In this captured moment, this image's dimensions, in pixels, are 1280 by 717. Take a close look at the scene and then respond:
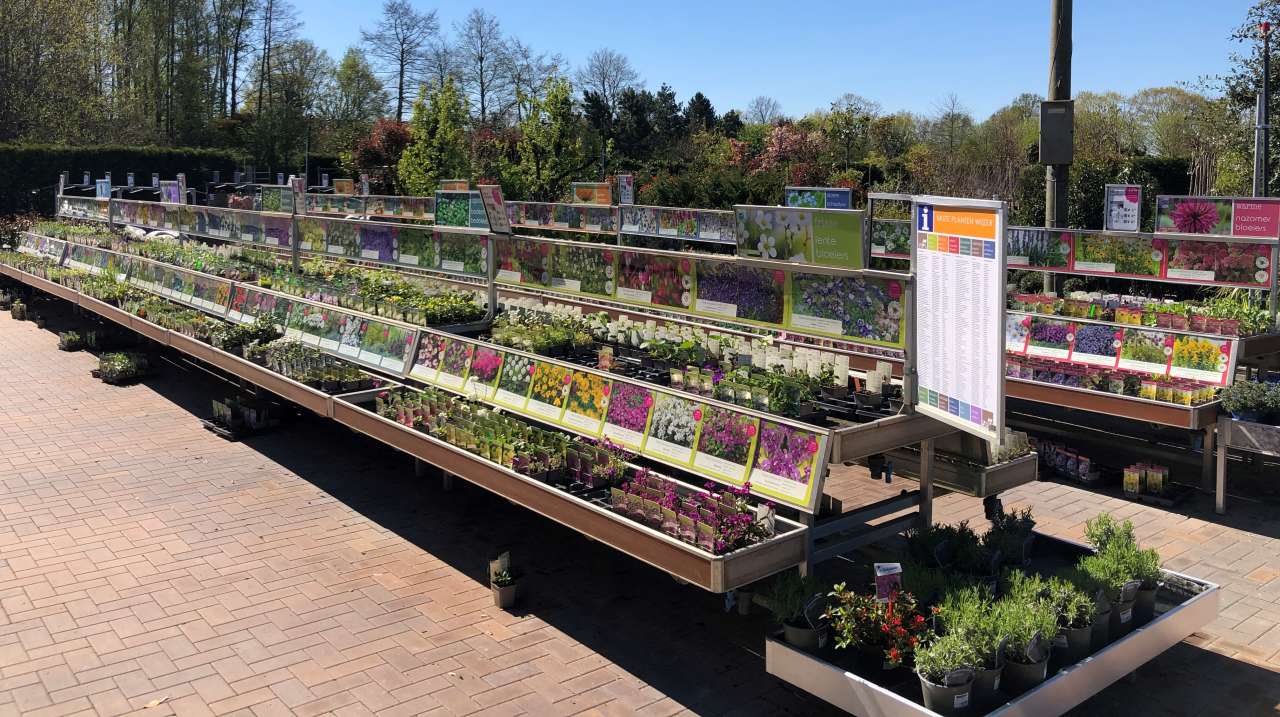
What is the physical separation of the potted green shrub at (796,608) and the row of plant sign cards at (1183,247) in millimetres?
6300

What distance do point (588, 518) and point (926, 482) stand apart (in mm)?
1953

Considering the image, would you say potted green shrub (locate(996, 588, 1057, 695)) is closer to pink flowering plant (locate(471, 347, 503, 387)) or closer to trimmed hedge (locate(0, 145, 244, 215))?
pink flowering plant (locate(471, 347, 503, 387))

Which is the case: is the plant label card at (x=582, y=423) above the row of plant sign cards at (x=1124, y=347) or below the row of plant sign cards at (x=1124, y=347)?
below

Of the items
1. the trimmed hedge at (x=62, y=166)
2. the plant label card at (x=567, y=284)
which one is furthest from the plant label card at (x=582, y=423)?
the trimmed hedge at (x=62, y=166)

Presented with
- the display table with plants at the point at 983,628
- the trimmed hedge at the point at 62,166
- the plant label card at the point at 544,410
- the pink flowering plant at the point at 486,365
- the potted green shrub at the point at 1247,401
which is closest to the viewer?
the display table with plants at the point at 983,628

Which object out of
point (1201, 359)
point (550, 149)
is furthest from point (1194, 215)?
point (550, 149)

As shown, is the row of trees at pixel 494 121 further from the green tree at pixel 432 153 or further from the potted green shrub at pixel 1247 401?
the potted green shrub at pixel 1247 401

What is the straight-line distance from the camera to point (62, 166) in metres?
30.1

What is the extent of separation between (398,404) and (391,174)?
99.9 ft

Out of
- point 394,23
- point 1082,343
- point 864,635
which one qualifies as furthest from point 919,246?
point 394,23

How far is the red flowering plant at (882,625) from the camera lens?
4273 mm

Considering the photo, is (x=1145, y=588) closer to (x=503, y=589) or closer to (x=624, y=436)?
(x=624, y=436)

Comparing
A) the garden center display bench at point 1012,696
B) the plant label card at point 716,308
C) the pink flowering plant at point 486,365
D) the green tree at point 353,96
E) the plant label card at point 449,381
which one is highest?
the green tree at point 353,96

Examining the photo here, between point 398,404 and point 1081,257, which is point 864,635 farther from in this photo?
point 1081,257
